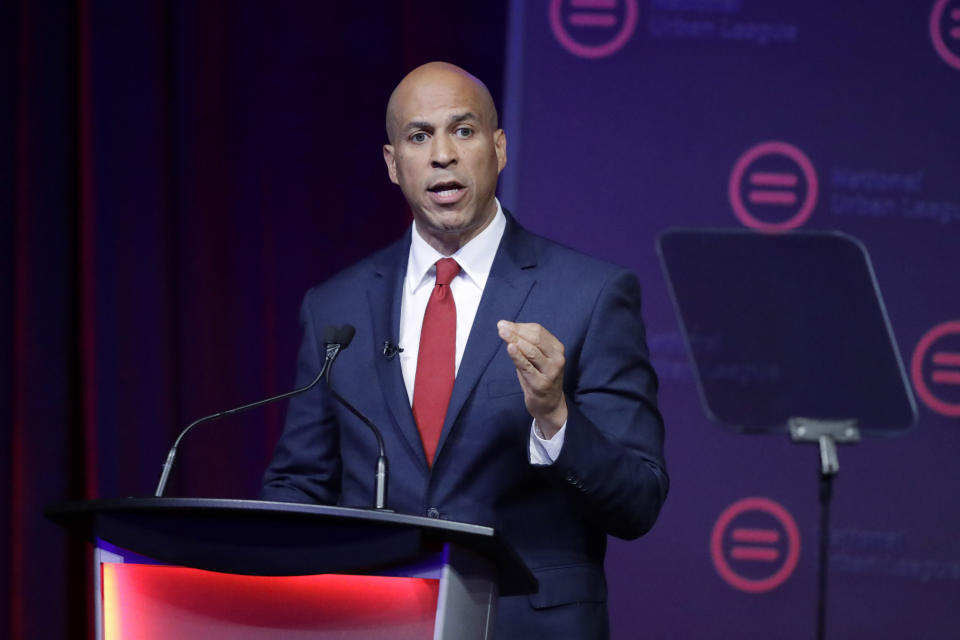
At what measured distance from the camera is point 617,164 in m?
3.21

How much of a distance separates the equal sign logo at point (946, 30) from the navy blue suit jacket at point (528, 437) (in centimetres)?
150

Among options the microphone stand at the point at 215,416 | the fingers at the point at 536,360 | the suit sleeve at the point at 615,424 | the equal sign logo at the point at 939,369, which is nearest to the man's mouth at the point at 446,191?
the suit sleeve at the point at 615,424

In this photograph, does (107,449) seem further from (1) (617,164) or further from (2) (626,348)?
(2) (626,348)

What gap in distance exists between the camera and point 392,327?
217 centimetres

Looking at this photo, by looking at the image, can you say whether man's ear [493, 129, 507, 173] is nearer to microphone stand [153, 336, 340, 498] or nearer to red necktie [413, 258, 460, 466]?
red necktie [413, 258, 460, 466]

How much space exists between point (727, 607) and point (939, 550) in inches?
21.9

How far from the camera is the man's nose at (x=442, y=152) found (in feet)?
7.16

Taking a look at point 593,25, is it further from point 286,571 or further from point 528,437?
point 286,571

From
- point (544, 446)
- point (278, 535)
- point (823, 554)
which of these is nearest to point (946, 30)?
point (823, 554)

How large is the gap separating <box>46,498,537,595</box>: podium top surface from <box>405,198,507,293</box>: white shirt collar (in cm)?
78

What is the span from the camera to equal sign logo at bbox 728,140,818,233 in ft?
10.3

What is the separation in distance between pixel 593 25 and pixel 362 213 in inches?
39.3

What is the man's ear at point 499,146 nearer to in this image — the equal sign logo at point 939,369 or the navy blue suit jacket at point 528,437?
the navy blue suit jacket at point 528,437

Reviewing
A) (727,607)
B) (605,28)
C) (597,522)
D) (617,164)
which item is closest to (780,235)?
(617,164)
